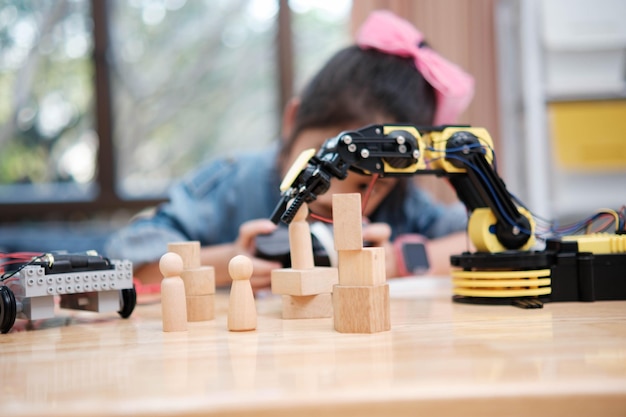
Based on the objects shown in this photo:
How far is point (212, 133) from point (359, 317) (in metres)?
1.88

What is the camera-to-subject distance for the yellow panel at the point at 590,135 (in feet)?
5.54

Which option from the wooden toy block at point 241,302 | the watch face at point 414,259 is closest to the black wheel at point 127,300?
the wooden toy block at point 241,302

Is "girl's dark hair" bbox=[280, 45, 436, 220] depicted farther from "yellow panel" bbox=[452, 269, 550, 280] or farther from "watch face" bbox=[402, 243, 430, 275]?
"yellow panel" bbox=[452, 269, 550, 280]

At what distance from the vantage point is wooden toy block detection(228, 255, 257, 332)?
0.62m

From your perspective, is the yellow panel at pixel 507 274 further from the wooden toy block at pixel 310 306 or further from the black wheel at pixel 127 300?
the black wheel at pixel 127 300

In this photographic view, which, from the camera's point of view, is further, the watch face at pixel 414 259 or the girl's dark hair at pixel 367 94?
the girl's dark hair at pixel 367 94

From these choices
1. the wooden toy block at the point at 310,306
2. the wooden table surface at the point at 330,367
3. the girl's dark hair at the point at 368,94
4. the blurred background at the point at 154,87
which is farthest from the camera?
the blurred background at the point at 154,87

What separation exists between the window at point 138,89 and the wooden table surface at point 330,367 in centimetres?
165

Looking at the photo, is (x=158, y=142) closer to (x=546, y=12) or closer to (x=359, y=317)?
(x=546, y=12)

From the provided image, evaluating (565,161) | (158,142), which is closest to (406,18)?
(565,161)

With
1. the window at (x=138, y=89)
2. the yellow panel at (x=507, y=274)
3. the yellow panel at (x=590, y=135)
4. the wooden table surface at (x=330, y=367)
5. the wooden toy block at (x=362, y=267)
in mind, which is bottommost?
the wooden table surface at (x=330, y=367)

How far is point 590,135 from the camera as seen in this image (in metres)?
1.71

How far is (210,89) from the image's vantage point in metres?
2.37

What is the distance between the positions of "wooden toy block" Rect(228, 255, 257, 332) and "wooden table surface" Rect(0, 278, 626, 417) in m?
0.02
